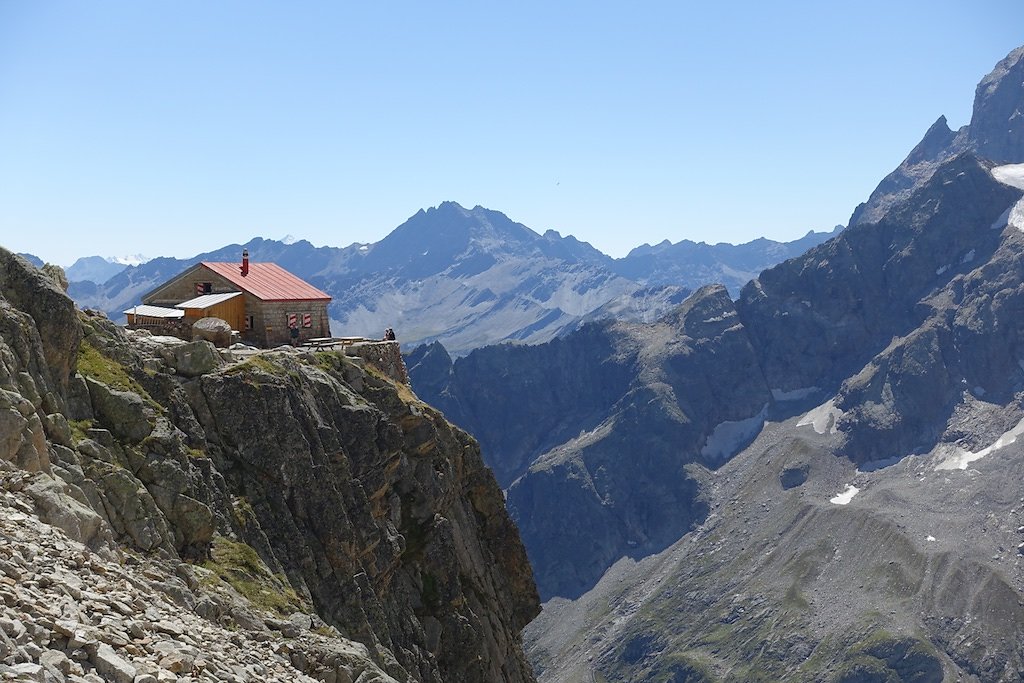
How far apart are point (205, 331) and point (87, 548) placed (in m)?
23.4

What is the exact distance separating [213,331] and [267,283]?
38.4 feet

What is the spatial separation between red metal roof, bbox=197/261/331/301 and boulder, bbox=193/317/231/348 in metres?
6.87

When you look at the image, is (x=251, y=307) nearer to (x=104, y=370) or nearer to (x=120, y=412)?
(x=104, y=370)

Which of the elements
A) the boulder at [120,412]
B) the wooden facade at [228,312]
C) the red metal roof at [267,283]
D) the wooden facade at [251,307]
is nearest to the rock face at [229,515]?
the boulder at [120,412]

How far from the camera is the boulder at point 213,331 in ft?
162

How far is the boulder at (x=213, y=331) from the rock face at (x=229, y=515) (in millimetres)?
1931

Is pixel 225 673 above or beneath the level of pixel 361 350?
beneath

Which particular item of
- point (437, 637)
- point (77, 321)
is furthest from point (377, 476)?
point (77, 321)

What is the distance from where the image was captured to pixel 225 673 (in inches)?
955

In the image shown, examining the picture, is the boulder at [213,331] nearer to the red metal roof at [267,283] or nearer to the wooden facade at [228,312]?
the wooden facade at [228,312]

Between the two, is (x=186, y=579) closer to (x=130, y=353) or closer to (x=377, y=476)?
(x=130, y=353)

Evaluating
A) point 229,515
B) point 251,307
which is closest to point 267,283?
point 251,307

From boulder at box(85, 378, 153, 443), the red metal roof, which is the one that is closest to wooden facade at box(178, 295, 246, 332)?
the red metal roof

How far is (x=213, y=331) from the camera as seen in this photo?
49.5 meters
